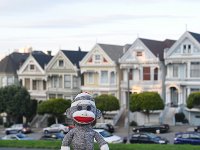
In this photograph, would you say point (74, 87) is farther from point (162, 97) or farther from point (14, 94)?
point (162, 97)

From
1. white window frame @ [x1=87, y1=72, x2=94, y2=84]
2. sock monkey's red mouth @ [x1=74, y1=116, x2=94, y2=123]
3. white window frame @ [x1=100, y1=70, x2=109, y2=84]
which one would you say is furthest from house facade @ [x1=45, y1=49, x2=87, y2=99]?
sock monkey's red mouth @ [x1=74, y1=116, x2=94, y2=123]

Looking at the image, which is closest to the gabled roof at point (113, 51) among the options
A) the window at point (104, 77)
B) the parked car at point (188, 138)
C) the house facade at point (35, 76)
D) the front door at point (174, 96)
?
the window at point (104, 77)

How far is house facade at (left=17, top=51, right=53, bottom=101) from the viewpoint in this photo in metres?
59.5

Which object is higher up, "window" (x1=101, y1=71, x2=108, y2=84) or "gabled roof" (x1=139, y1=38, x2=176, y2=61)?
"gabled roof" (x1=139, y1=38, x2=176, y2=61)

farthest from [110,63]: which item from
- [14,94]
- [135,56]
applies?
[14,94]

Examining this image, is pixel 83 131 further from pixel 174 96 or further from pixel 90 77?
pixel 90 77

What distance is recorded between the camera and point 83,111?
43.4 feet

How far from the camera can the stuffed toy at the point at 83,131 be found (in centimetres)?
1311

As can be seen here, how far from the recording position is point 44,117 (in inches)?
2203

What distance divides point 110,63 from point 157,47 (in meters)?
5.28

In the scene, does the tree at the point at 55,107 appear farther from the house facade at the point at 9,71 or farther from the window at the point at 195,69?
the window at the point at 195,69

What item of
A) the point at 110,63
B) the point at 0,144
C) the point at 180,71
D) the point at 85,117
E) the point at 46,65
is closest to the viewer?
the point at 85,117

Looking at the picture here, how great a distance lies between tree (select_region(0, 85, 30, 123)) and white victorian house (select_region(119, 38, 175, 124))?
Answer: 35.0 feet

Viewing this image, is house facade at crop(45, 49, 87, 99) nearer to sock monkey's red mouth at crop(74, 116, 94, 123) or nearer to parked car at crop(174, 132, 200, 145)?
parked car at crop(174, 132, 200, 145)
